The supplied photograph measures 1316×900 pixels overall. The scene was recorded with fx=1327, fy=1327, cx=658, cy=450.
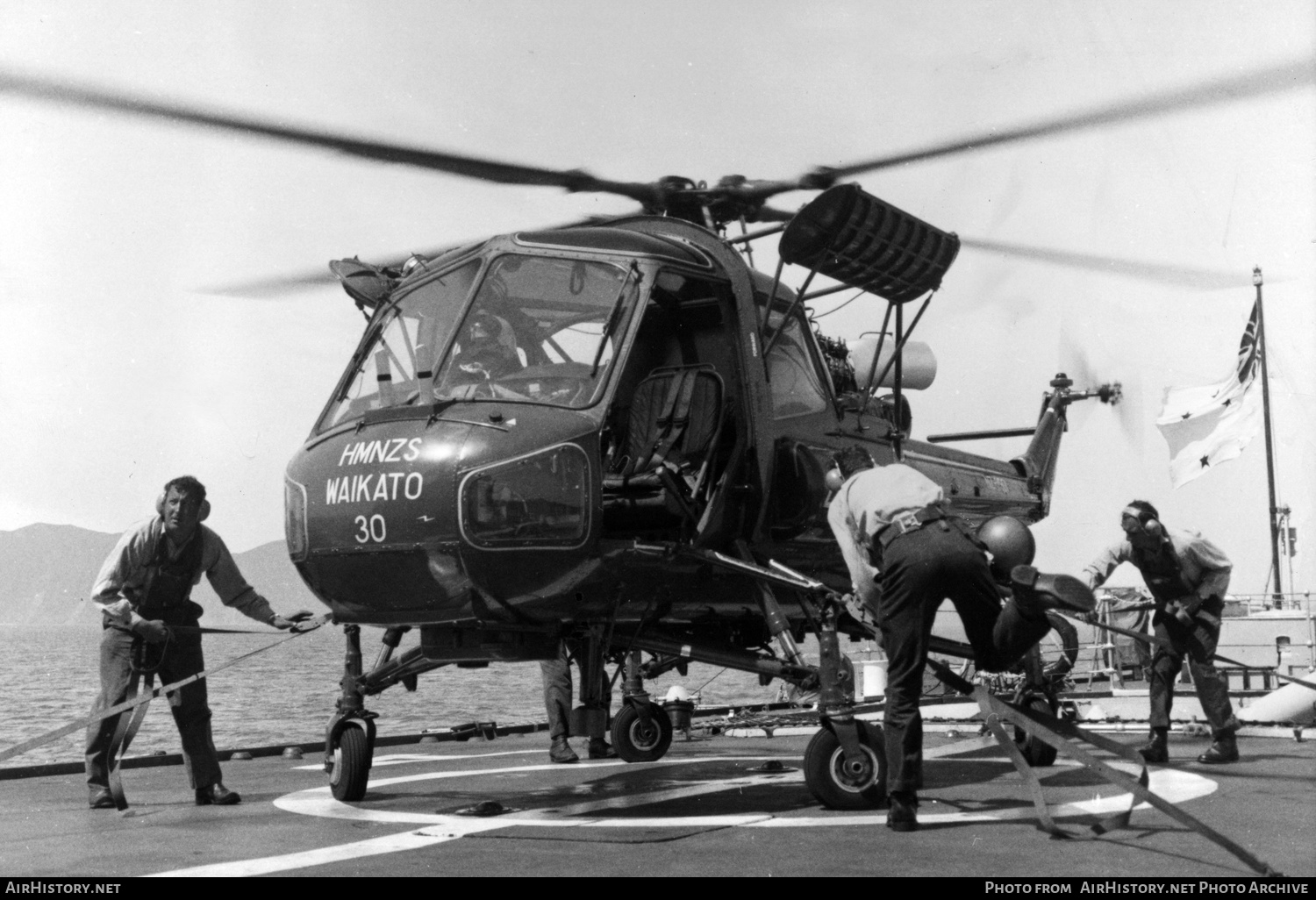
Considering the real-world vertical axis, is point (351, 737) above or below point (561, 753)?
above

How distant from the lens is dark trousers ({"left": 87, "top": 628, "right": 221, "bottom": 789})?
311 inches

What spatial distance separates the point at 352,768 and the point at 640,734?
3171 millimetres

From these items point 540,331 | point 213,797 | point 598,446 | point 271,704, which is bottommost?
point 271,704

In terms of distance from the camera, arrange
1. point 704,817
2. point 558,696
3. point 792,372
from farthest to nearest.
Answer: point 558,696 < point 792,372 < point 704,817

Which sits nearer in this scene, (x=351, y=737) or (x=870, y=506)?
(x=870, y=506)

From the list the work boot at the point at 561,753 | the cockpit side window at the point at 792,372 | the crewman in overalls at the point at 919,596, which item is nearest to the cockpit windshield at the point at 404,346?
the cockpit side window at the point at 792,372

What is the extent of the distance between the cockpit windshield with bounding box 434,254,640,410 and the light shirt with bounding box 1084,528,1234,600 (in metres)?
3.96

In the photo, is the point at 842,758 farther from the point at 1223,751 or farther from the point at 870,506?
the point at 1223,751

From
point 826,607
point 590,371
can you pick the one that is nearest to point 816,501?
point 826,607

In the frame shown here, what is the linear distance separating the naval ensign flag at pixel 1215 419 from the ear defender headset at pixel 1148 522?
16762 millimetres

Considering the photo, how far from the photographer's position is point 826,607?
7.39 meters

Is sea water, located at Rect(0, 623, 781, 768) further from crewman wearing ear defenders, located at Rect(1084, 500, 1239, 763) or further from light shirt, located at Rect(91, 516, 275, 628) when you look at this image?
crewman wearing ear defenders, located at Rect(1084, 500, 1239, 763)

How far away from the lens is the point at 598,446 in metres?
7.02

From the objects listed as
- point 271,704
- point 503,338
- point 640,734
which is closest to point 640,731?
point 640,734
